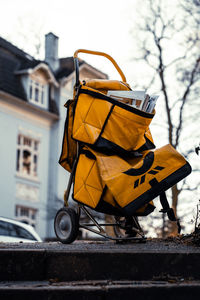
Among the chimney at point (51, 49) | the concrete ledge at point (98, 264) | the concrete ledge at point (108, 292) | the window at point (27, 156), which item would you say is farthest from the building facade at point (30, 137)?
the concrete ledge at point (108, 292)

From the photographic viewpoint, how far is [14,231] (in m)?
10.8

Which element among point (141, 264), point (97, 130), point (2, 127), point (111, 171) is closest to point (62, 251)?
point (141, 264)

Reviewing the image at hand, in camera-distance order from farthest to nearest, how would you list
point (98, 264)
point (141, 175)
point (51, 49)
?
point (51, 49), point (141, 175), point (98, 264)

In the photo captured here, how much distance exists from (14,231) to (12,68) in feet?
50.7

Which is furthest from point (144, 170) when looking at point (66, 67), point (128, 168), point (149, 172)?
point (66, 67)

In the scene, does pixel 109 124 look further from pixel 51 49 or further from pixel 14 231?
pixel 51 49

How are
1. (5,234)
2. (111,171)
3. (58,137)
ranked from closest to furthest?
1. (111,171)
2. (5,234)
3. (58,137)

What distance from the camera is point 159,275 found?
4234 millimetres

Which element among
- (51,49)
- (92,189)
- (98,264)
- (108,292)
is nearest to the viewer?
(108,292)

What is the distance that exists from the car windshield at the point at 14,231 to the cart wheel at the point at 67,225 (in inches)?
197

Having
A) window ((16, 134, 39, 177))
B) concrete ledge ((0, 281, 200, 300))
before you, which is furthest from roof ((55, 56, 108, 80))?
concrete ledge ((0, 281, 200, 300))

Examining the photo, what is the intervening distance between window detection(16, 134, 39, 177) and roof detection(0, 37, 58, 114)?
1895mm

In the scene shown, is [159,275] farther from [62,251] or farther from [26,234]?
[26,234]

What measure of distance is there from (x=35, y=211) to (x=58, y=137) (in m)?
3.85
